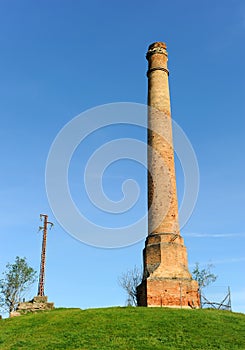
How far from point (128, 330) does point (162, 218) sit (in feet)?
27.4

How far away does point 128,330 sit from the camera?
52.9 feet

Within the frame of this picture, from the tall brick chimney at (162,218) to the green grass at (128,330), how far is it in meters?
2.12

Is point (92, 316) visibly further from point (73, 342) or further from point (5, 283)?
point (5, 283)

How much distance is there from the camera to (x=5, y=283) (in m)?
42.0

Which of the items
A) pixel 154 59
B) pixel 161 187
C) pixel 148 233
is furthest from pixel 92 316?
pixel 154 59

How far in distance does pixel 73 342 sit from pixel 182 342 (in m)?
3.91

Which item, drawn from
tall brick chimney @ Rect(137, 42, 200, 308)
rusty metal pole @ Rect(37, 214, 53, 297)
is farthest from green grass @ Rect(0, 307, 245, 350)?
rusty metal pole @ Rect(37, 214, 53, 297)

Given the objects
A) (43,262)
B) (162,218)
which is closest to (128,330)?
(162,218)

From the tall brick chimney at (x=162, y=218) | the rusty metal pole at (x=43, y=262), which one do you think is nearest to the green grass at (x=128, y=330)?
the tall brick chimney at (x=162, y=218)

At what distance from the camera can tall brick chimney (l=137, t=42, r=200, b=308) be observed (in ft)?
69.9

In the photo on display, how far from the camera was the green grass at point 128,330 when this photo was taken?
14898 millimetres

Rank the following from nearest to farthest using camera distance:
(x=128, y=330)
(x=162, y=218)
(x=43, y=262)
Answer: (x=128, y=330), (x=162, y=218), (x=43, y=262)

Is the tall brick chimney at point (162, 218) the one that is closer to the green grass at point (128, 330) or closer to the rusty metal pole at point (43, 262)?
the green grass at point (128, 330)

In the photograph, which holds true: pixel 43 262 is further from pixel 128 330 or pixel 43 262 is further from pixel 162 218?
pixel 128 330
